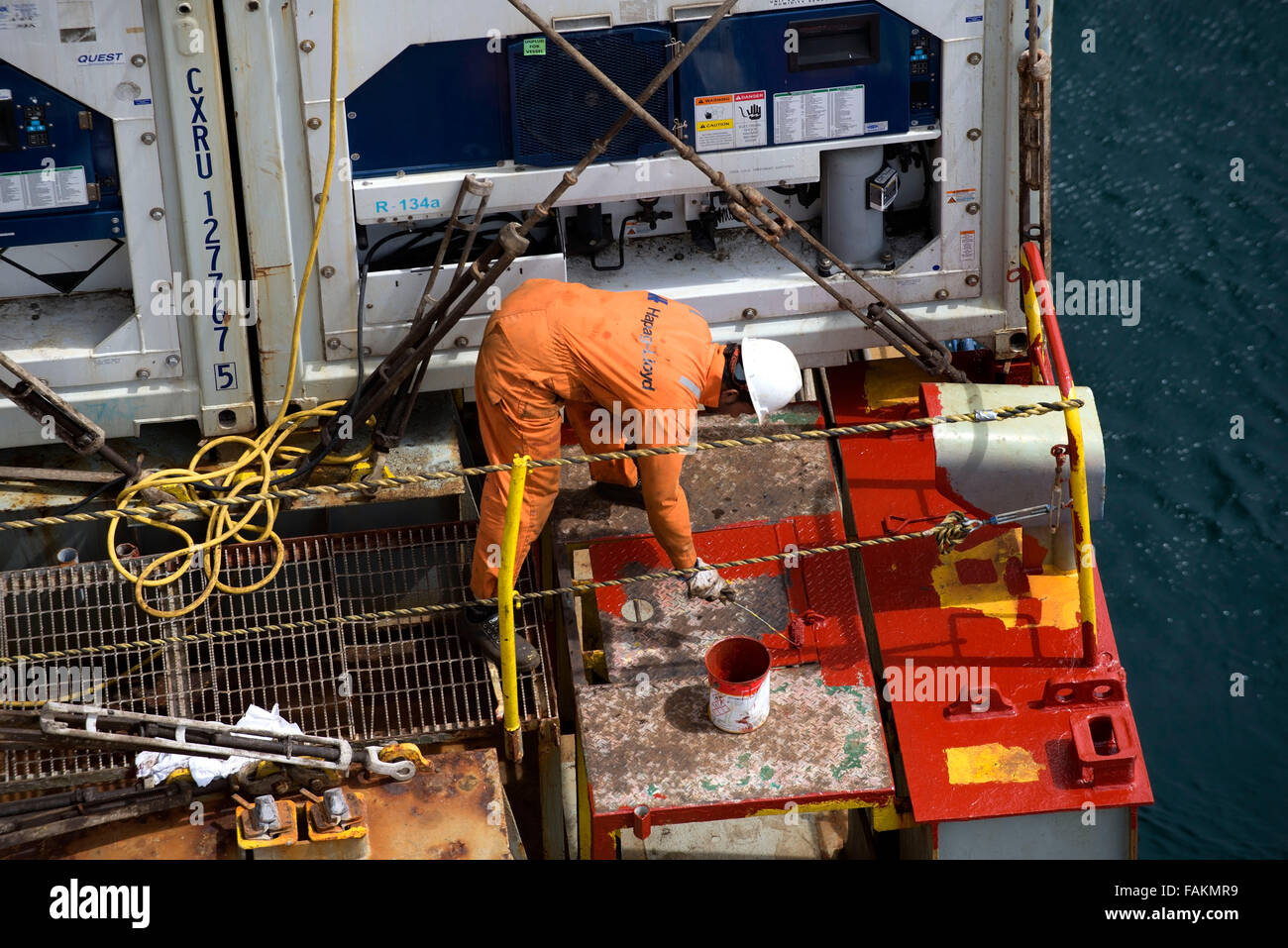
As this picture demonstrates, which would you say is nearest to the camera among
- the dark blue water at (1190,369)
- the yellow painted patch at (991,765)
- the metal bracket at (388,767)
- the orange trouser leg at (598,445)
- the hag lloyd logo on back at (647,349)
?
the yellow painted patch at (991,765)

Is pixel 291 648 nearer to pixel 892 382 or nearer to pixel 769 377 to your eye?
pixel 769 377

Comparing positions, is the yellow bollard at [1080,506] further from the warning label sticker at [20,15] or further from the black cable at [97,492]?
the warning label sticker at [20,15]

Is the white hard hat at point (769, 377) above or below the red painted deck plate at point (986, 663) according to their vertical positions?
above

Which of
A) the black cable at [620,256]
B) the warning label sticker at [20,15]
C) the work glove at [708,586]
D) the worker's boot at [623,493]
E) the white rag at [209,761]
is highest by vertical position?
the warning label sticker at [20,15]

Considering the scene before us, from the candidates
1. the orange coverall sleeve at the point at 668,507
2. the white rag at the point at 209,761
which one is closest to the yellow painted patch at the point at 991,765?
the orange coverall sleeve at the point at 668,507

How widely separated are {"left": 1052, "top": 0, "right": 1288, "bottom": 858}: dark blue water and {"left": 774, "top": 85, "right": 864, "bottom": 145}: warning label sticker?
2.91 metres

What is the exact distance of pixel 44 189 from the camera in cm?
586

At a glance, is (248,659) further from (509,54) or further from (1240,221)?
(1240,221)

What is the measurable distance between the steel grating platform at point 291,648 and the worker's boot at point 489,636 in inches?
2.3

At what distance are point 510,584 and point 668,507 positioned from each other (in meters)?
0.64

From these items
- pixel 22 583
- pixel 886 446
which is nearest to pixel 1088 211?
pixel 886 446

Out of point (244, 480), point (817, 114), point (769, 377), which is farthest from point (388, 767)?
point (817, 114)

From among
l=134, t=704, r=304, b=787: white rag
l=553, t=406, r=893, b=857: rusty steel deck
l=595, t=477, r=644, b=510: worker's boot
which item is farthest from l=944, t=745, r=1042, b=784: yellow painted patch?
l=134, t=704, r=304, b=787: white rag

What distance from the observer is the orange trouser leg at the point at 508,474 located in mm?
5668
